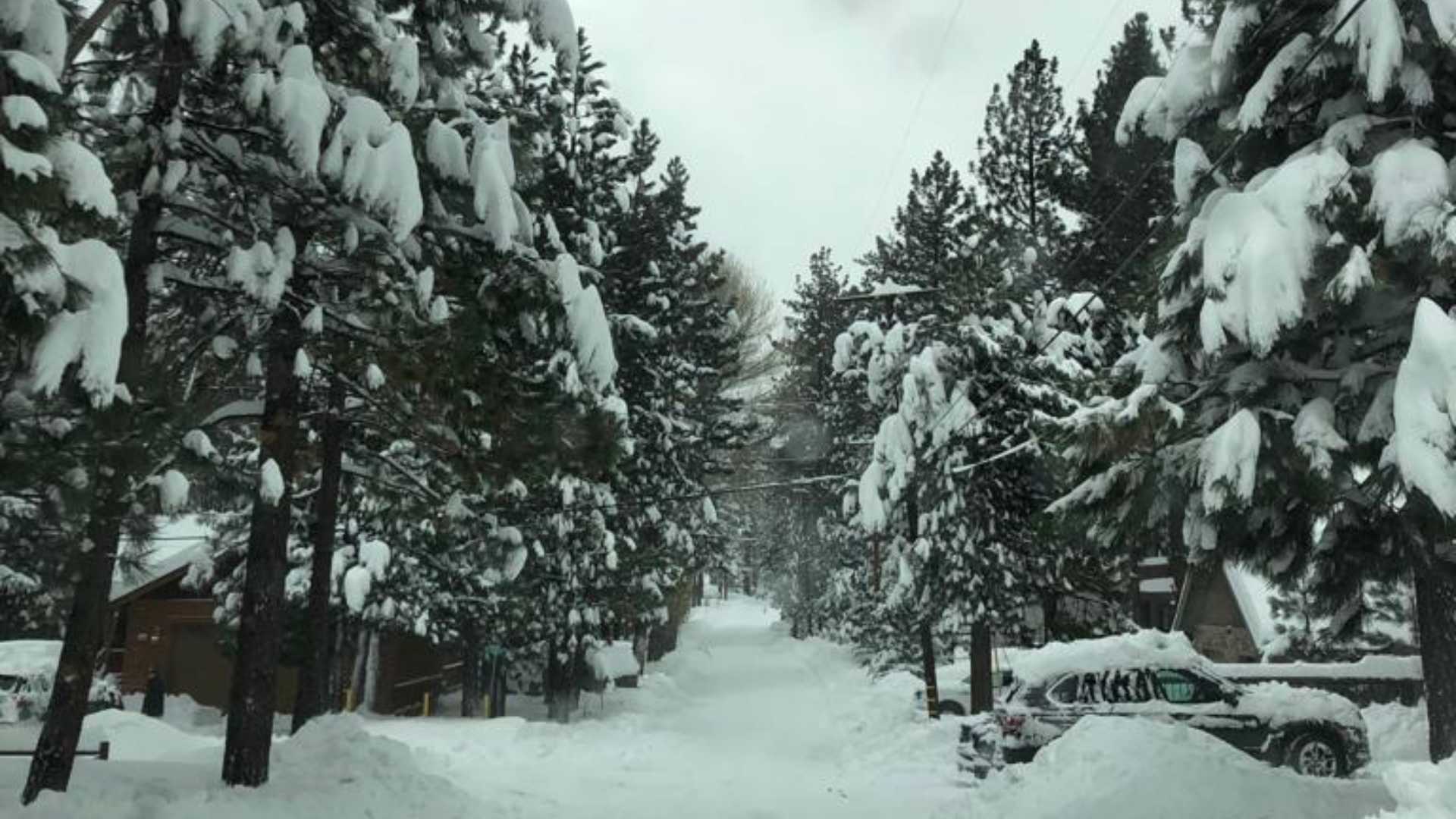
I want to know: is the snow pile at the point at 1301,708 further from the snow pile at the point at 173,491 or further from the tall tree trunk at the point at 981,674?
the snow pile at the point at 173,491

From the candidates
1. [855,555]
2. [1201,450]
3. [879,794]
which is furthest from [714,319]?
[1201,450]

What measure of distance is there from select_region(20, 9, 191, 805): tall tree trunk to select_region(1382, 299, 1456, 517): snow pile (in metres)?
7.87

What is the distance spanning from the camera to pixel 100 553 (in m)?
7.95

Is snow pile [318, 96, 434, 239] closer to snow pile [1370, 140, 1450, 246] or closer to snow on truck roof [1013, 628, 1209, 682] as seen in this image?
snow pile [1370, 140, 1450, 246]

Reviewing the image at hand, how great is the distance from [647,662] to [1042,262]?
21826 millimetres

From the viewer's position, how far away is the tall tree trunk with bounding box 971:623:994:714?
61.6ft

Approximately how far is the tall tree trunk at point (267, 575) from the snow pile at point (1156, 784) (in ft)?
23.7

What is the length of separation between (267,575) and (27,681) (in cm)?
1240

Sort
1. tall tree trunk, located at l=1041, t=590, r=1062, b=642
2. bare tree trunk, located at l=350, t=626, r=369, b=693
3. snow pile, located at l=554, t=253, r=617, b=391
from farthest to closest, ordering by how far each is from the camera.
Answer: bare tree trunk, located at l=350, t=626, r=369, b=693 → tall tree trunk, located at l=1041, t=590, r=1062, b=642 → snow pile, located at l=554, t=253, r=617, b=391

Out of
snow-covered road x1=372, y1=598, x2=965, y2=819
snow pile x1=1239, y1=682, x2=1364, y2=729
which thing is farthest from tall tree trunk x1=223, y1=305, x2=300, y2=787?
snow pile x1=1239, y1=682, x2=1364, y2=729

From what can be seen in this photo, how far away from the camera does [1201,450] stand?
7719 mm

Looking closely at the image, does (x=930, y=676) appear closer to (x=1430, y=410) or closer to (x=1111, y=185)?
(x=1111, y=185)

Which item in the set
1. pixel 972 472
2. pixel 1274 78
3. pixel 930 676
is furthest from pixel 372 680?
pixel 1274 78

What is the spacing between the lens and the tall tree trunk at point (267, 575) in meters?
9.71
